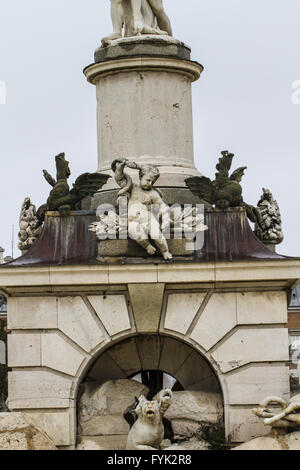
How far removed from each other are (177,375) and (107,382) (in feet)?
4.21

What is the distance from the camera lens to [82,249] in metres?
22.0

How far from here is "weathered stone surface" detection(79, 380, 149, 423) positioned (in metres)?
22.0

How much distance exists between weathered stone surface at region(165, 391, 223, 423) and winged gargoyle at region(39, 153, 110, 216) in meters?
3.42

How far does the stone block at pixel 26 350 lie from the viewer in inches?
856

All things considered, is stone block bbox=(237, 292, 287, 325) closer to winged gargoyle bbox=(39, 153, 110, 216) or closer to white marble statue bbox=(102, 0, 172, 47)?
winged gargoyle bbox=(39, 153, 110, 216)

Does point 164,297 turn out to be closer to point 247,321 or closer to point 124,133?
point 247,321

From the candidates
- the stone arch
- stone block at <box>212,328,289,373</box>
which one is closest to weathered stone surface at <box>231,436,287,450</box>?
stone block at <box>212,328,289,373</box>

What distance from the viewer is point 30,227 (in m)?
23.3

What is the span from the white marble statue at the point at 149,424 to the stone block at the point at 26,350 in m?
1.96

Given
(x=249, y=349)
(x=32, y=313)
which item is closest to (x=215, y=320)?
(x=249, y=349)

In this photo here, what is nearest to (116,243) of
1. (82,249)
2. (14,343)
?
(82,249)

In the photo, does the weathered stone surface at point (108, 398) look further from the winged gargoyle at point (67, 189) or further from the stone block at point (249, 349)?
the winged gargoyle at point (67, 189)

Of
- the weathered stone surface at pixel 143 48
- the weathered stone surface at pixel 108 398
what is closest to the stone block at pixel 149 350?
the weathered stone surface at pixel 108 398

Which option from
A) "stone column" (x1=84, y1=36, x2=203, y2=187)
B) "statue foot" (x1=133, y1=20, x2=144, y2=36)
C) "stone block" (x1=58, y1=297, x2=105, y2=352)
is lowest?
"stone block" (x1=58, y1=297, x2=105, y2=352)
